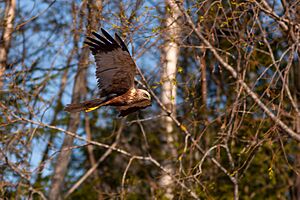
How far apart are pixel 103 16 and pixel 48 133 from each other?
4734 mm

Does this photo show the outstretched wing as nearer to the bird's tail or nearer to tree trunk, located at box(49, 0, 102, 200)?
the bird's tail

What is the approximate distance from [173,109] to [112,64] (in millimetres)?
1345

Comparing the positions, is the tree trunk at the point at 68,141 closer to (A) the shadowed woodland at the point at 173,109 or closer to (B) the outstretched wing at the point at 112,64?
(A) the shadowed woodland at the point at 173,109

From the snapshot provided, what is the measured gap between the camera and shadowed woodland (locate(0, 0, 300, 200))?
6598 mm

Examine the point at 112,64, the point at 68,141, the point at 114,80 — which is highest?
the point at 112,64

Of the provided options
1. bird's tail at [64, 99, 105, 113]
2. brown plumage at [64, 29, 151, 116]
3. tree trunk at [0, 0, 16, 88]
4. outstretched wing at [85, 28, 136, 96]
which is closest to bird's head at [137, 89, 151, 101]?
brown plumage at [64, 29, 151, 116]

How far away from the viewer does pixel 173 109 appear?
755cm

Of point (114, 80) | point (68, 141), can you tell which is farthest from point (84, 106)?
point (68, 141)

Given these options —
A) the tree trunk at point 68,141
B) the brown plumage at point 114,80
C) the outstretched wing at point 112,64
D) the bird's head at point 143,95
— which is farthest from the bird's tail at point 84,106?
the tree trunk at point 68,141

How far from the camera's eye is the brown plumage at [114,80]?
6309mm

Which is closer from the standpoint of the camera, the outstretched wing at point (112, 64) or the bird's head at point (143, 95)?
the outstretched wing at point (112, 64)

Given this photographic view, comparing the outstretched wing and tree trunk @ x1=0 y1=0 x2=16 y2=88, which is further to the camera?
tree trunk @ x1=0 y1=0 x2=16 y2=88

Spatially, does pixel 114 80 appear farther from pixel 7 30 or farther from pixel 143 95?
pixel 7 30

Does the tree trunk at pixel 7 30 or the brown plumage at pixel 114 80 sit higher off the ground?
the tree trunk at pixel 7 30
